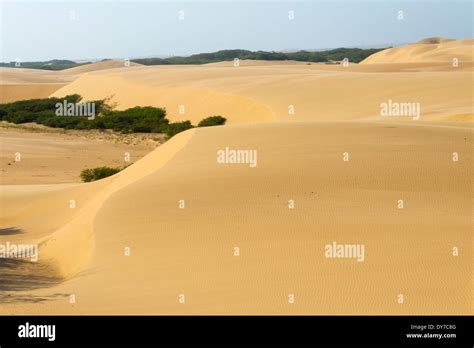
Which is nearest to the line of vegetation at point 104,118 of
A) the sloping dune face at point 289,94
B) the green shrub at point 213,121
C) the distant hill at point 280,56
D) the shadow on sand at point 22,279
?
the green shrub at point 213,121

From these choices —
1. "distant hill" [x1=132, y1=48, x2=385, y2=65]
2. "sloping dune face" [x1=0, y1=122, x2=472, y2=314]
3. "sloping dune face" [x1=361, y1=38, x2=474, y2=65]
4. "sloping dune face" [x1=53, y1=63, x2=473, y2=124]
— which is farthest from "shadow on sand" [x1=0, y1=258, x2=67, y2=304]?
"distant hill" [x1=132, y1=48, x2=385, y2=65]

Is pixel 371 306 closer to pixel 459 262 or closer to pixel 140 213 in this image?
pixel 459 262

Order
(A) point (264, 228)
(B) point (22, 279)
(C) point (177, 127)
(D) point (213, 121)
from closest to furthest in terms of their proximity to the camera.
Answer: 1. (A) point (264, 228)
2. (B) point (22, 279)
3. (D) point (213, 121)
4. (C) point (177, 127)

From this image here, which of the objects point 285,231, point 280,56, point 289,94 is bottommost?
point 285,231

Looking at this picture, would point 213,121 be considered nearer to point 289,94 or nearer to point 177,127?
point 177,127
